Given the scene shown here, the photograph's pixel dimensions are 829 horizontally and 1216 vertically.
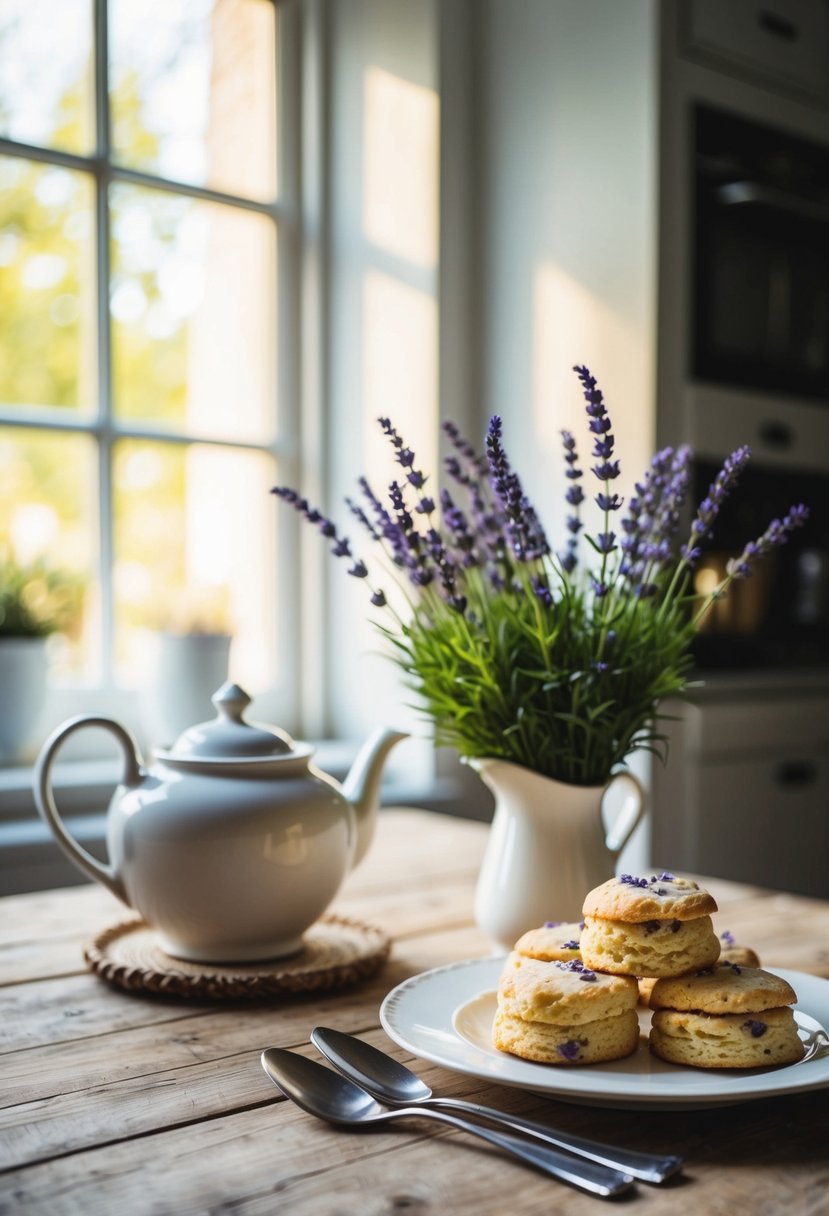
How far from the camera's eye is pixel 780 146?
7.89 ft

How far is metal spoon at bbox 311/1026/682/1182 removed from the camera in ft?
1.93

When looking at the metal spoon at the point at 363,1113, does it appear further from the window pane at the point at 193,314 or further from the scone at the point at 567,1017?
the window pane at the point at 193,314

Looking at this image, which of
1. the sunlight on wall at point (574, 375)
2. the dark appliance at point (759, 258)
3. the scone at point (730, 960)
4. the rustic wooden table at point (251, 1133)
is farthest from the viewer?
the dark appliance at point (759, 258)

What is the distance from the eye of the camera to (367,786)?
41.0 inches

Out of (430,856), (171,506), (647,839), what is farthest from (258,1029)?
(171,506)

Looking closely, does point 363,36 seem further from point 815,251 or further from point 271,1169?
point 271,1169

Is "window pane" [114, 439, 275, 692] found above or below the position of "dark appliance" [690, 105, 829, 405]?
below

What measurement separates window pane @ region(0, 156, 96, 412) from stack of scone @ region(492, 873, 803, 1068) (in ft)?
6.01

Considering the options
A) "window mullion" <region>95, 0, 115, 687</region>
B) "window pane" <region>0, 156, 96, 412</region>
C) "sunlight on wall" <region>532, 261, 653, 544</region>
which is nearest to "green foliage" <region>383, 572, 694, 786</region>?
"sunlight on wall" <region>532, 261, 653, 544</region>

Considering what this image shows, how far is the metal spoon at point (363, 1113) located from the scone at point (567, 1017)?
0.06m

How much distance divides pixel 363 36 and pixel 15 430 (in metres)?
1.11

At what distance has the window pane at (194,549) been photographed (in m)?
2.33

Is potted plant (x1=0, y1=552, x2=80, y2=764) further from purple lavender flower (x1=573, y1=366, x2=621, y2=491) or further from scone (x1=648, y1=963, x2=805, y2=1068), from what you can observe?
scone (x1=648, y1=963, x2=805, y2=1068)

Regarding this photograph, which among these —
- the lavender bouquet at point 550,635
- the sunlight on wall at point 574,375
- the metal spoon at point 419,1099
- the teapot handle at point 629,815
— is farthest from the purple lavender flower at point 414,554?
the sunlight on wall at point 574,375
